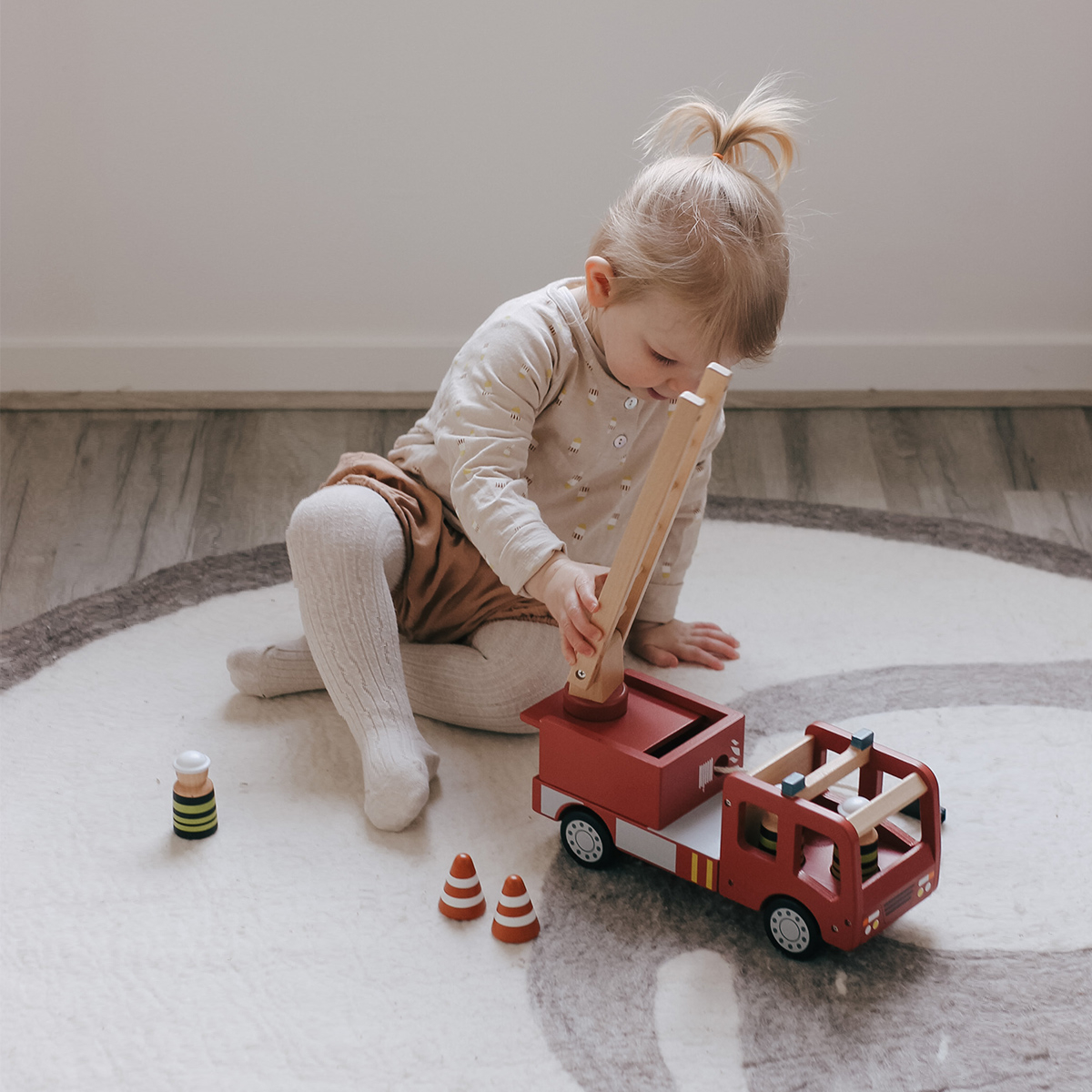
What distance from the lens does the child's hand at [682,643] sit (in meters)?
1.10

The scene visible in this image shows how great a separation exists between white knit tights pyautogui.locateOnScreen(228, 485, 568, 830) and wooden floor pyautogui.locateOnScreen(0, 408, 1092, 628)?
1.07 ft

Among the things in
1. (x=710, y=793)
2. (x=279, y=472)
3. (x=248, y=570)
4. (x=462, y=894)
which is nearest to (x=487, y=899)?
(x=462, y=894)

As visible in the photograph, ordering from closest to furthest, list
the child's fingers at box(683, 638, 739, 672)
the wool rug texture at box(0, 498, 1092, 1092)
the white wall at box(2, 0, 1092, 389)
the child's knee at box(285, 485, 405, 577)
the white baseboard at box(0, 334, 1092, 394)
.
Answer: the wool rug texture at box(0, 498, 1092, 1092) → the child's knee at box(285, 485, 405, 577) → the child's fingers at box(683, 638, 739, 672) → the white wall at box(2, 0, 1092, 389) → the white baseboard at box(0, 334, 1092, 394)

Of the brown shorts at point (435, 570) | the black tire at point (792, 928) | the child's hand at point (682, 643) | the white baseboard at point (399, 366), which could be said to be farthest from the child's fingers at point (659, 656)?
the white baseboard at point (399, 366)

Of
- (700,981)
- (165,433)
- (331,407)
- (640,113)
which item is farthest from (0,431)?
(700,981)

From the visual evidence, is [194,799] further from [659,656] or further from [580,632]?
[659,656]

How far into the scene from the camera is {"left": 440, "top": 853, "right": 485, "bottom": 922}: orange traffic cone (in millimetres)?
795

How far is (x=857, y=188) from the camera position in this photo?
5.07ft

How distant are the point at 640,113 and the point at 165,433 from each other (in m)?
0.69

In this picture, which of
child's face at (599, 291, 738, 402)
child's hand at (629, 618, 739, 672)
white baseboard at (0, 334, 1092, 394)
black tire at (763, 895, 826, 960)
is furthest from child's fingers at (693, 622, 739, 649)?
white baseboard at (0, 334, 1092, 394)

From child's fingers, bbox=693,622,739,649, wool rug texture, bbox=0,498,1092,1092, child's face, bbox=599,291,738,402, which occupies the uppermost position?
child's face, bbox=599,291,738,402

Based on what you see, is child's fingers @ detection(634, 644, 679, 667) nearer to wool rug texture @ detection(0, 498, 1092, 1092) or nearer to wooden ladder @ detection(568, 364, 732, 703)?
wool rug texture @ detection(0, 498, 1092, 1092)

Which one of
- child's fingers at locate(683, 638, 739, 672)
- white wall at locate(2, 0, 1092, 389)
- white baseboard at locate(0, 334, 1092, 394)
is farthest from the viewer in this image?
white baseboard at locate(0, 334, 1092, 394)

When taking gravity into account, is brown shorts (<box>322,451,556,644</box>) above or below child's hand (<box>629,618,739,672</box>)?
→ above
